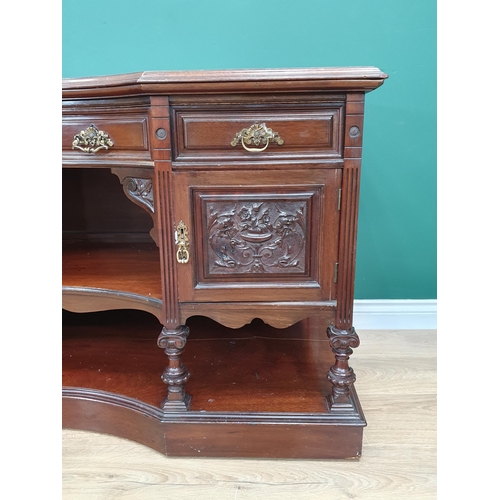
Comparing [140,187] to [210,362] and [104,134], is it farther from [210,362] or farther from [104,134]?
[210,362]

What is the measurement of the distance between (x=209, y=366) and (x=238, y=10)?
49.3 inches

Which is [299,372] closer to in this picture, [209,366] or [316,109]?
[209,366]

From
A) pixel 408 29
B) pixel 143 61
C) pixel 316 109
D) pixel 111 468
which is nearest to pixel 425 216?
pixel 408 29

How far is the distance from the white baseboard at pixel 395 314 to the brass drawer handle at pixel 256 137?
1.01 meters

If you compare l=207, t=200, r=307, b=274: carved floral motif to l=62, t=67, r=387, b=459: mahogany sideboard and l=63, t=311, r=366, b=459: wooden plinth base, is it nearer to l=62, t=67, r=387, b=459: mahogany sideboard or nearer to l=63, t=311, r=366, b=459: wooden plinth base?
l=62, t=67, r=387, b=459: mahogany sideboard

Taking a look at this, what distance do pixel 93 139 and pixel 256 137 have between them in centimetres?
42

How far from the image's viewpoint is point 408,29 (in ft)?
4.96

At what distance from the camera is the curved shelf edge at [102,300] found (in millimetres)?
1135

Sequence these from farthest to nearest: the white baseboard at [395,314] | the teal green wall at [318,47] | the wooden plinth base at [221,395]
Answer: the white baseboard at [395,314] → the teal green wall at [318,47] → the wooden plinth base at [221,395]

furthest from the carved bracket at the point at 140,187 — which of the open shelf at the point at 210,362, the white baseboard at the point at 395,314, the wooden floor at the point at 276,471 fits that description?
the white baseboard at the point at 395,314

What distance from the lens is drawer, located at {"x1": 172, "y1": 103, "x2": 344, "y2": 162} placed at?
0.97m

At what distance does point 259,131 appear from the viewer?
974 millimetres

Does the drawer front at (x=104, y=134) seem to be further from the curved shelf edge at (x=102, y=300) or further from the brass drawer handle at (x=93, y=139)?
the curved shelf edge at (x=102, y=300)

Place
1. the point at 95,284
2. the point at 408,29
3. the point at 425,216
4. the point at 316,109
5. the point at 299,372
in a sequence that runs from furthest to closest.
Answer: the point at 425,216, the point at 408,29, the point at 299,372, the point at 95,284, the point at 316,109
